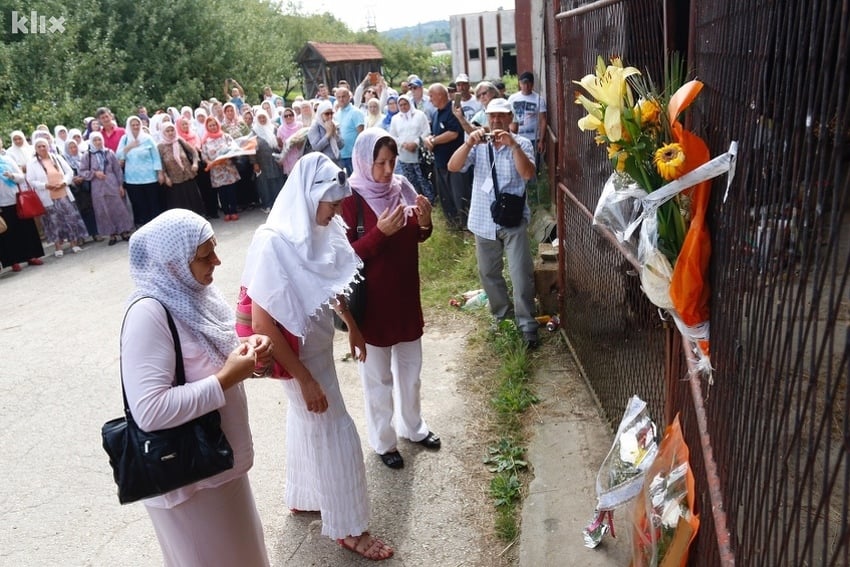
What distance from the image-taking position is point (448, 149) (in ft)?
29.9

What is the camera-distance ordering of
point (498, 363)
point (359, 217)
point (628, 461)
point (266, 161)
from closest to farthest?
point (628, 461) < point (359, 217) < point (498, 363) < point (266, 161)

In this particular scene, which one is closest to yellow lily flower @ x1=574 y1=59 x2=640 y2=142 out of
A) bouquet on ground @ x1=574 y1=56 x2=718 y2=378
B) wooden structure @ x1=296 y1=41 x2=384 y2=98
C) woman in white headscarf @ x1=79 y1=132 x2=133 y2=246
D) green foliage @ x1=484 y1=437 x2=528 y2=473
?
bouquet on ground @ x1=574 y1=56 x2=718 y2=378

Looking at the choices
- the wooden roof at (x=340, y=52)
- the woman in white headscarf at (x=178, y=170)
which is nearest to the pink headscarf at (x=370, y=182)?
the woman in white headscarf at (x=178, y=170)

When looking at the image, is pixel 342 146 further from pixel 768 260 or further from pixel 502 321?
pixel 768 260

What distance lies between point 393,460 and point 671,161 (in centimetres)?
266

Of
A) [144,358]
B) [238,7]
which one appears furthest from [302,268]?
[238,7]

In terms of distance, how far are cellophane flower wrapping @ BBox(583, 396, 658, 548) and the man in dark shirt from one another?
19.9 ft

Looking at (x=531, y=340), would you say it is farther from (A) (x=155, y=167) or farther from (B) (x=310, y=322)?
(A) (x=155, y=167)

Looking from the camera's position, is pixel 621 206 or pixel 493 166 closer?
pixel 621 206

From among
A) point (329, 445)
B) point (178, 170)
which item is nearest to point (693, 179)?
Result: point (329, 445)

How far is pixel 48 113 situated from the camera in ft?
52.3

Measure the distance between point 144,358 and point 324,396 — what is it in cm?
101

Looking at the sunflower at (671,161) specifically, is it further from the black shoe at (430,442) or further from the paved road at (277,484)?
the black shoe at (430,442)

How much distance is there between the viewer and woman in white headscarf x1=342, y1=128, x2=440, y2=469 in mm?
3631
